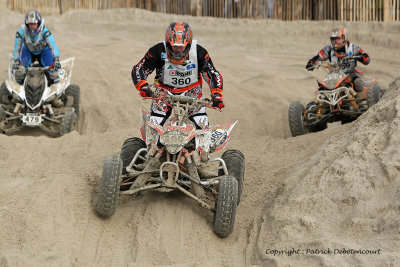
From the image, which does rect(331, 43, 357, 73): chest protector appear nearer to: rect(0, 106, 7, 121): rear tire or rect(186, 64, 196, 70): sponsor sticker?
rect(186, 64, 196, 70): sponsor sticker

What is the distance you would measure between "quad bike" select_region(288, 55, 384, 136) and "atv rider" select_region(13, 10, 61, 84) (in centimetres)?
415

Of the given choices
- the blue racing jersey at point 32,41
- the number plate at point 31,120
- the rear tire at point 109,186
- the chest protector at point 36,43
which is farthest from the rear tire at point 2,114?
the rear tire at point 109,186

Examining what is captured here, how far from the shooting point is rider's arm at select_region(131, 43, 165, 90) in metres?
7.45

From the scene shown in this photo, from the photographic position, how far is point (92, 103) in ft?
43.2

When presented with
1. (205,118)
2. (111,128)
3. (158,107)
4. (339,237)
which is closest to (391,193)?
(339,237)

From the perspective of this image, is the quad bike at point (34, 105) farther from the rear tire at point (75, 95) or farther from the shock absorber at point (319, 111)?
the shock absorber at point (319, 111)

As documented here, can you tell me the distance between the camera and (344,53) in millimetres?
11586

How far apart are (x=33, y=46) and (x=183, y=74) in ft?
15.0

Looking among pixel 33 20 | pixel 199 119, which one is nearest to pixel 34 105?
pixel 33 20

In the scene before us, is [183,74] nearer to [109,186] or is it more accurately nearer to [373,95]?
[109,186]

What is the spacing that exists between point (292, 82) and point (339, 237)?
9.81 m

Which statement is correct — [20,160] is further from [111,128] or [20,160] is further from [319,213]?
[319,213]

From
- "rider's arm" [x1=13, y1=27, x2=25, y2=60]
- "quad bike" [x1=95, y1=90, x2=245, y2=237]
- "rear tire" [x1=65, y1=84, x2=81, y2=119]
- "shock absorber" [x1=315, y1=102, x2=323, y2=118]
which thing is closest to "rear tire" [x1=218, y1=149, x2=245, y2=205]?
"quad bike" [x1=95, y1=90, x2=245, y2=237]

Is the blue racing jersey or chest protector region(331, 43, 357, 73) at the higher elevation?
the blue racing jersey
